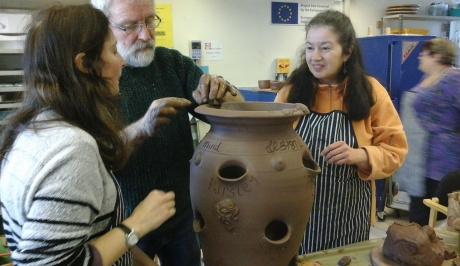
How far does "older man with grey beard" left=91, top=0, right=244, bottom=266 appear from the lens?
143 cm

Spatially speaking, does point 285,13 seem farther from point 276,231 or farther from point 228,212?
point 228,212

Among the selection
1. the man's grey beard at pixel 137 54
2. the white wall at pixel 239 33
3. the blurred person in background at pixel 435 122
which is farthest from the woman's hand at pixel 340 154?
the white wall at pixel 239 33

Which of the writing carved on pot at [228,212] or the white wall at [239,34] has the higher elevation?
the white wall at [239,34]

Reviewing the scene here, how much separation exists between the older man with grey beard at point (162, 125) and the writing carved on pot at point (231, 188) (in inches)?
12.9

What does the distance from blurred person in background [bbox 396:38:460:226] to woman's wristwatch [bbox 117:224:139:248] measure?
236 cm

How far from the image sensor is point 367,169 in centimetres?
155

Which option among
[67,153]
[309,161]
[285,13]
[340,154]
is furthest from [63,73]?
[285,13]

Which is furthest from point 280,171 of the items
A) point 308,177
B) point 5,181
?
point 5,181

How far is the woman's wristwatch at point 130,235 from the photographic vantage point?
949 millimetres

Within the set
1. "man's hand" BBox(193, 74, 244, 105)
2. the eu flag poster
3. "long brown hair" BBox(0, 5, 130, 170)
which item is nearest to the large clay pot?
"man's hand" BBox(193, 74, 244, 105)

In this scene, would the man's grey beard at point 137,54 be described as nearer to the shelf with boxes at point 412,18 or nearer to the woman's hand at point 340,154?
the woman's hand at point 340,154

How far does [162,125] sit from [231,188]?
1.60 ft

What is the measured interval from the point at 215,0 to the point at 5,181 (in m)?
3.82

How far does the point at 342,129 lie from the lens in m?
1.59
